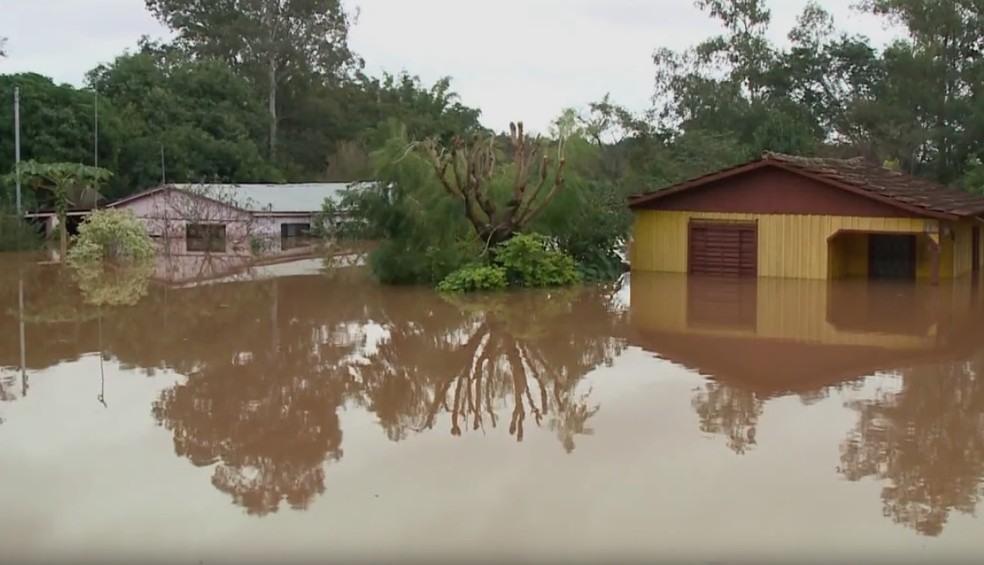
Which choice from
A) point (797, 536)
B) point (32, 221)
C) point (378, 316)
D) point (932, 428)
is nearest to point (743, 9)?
point (32, 221)

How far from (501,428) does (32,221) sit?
32.5 m

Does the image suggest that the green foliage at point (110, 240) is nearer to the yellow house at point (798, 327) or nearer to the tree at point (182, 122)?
the tree at point (182, 122)

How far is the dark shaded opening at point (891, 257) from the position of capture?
25719mm

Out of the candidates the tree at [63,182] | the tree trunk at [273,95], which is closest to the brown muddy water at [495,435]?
the tree at [63,182]

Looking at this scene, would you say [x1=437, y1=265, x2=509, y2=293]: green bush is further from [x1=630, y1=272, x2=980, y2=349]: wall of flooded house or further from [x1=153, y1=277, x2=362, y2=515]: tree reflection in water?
[x1=153, y1=277, x2=362, y2=515]: tree reflection in water

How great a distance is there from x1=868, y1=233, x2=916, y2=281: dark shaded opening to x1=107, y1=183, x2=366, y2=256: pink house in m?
19.0

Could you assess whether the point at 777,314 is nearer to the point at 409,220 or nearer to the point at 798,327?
the point at 798,327

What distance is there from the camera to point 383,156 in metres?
24.3

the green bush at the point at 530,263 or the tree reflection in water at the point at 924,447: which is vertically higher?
the green bush at the point at 530,263

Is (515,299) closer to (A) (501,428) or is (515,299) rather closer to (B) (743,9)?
(A) (501,428)

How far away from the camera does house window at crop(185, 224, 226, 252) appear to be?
38531 mm

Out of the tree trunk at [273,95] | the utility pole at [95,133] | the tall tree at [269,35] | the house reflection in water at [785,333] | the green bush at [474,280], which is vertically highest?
the tall tree at [269,35]

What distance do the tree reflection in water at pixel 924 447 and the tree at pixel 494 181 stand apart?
12.3 metres

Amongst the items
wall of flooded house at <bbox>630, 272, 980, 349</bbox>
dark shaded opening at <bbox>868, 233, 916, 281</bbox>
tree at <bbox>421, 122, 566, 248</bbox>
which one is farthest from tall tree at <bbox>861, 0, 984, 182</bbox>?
tree at <bbox>421, 122, 566, 248</bbox>
